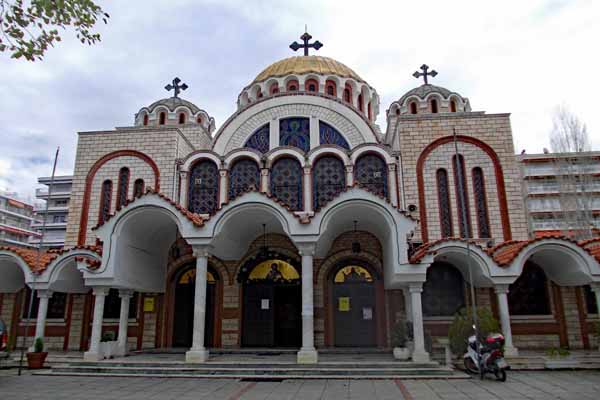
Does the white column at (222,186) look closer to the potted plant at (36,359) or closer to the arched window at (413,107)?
the potted plant at (36,359)

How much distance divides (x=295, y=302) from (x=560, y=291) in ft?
25.8

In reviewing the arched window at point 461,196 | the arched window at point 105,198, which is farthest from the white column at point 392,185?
the arched window at point 105,198

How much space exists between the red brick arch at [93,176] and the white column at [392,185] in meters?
7.77

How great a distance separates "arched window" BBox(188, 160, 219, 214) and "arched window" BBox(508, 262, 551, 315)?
9686 millimetres

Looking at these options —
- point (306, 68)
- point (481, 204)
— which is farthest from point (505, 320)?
point (306, 68)

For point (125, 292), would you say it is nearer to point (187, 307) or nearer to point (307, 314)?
point (187, 307)

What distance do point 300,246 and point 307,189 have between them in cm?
356

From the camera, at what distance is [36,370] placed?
37.0 ft

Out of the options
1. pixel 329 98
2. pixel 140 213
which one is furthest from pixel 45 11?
pixel 329 98

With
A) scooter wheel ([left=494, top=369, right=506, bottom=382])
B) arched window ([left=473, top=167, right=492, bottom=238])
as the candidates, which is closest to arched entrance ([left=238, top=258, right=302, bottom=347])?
arched window ([left=473, top=167, right=492, bottom=238])

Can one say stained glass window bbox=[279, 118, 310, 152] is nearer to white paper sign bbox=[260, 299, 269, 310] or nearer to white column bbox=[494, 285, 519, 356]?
white paper sign bbox=[260, 299, 269, 310]

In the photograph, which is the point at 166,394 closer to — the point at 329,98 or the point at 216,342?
the point at 216,342

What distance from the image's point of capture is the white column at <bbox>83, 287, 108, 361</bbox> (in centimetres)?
1131

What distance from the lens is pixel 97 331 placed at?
11531 mm
